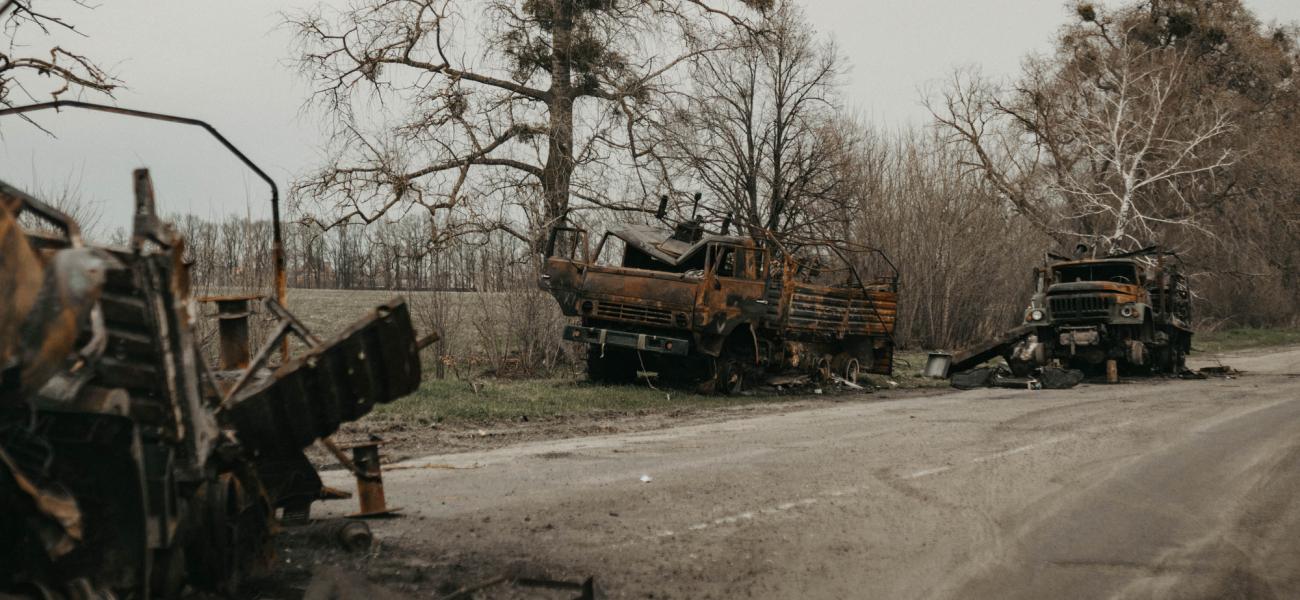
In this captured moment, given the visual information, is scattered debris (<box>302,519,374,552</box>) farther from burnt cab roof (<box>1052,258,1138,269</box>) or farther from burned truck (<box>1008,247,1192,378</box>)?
burnt cab roof (<box>1052,258,1138,269</box>)

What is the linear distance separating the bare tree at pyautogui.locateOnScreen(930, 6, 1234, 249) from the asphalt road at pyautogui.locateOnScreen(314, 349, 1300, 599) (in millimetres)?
27019

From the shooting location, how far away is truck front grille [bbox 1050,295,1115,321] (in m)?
21.9

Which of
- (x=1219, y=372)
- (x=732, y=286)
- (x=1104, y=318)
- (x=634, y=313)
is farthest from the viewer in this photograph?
(x=1219, y=372)

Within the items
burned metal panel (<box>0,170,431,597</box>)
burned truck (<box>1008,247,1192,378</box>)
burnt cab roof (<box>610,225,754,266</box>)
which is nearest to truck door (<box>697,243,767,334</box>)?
burnt cab roof (<box>610,225,754,266</box>)

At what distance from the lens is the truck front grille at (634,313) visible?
1736 centimetres

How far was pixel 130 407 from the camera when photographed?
3.27m

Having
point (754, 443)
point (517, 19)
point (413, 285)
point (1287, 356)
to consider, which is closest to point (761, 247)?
point (413, 285)

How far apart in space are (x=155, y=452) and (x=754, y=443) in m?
8.17

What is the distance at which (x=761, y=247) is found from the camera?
1809 centimetres

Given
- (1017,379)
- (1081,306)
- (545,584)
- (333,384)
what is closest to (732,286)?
(1017,379)

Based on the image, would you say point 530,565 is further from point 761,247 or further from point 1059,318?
point 1059,318

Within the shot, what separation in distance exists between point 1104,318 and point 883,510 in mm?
16265

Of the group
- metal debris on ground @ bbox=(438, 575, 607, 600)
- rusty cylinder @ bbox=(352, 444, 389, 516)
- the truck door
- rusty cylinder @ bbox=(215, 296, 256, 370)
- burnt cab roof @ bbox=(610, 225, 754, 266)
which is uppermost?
burnt cab roof @ bbox=(610, 225, 754, 266)

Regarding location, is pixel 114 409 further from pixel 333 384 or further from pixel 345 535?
pixel 345 535
